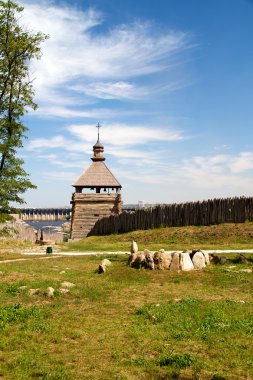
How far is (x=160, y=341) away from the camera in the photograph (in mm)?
7566

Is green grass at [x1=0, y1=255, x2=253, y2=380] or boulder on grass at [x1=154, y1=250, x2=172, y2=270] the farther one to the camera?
boulder on grass at [x1=154, y1=250, x2=172, y2=270]

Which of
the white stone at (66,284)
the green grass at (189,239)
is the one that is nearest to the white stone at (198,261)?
the white stone at (66,284)

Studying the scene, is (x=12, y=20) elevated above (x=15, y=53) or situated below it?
above

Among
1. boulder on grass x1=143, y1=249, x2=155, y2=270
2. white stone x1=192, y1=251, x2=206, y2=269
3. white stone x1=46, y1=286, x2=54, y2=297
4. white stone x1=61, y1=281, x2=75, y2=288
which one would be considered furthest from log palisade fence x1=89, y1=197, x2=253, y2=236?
white stone x1=46, y1=286, x2=54, y2=297

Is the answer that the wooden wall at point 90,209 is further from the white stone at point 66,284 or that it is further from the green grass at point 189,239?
the white stone at point 66,284

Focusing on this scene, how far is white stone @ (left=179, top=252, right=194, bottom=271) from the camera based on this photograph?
14.4m

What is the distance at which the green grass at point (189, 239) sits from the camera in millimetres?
24688

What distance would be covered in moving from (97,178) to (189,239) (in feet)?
58.8

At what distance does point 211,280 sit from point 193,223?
18.4 metres

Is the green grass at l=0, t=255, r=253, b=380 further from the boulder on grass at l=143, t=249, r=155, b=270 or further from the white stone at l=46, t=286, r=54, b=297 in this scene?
the boulder on grass at l=143, t=249, r=155, b=270

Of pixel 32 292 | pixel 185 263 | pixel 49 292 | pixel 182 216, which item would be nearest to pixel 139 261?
pixel 185 263

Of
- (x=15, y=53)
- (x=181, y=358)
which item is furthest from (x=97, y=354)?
(x=15, y=53)

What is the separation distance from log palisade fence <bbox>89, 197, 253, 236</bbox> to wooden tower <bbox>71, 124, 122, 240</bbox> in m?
1.45

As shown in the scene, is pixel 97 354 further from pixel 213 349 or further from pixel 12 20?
pixel 12 20
